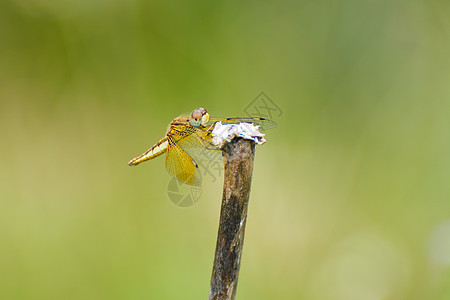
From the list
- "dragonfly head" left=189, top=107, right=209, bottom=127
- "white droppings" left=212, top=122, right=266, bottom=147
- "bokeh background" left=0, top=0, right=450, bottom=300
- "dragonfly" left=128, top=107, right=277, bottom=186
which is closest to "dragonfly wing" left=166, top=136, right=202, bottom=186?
"dragonfly" left=128, top=107, right=277, bottom=186

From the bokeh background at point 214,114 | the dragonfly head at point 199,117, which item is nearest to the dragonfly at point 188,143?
the dragonfly head at point 199,117

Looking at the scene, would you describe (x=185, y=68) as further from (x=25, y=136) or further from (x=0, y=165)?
(x=0, y=165)

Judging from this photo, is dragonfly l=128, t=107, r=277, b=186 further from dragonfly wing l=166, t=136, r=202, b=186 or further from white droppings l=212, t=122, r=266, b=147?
white droppings l=212, t=122, r=266, b=147

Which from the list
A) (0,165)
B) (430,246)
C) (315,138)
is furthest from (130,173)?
(430,246)

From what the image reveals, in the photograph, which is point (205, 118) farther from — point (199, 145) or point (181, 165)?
point (181, 165)

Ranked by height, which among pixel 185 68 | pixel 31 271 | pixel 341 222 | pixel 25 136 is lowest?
pixel 31 271
